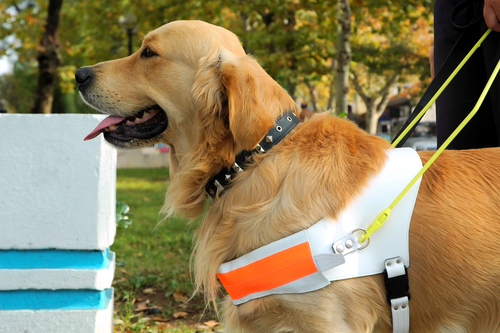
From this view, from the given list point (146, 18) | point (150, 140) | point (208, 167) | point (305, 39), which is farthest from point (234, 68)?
point (146, 18)

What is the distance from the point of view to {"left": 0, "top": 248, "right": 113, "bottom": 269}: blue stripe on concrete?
2805mm

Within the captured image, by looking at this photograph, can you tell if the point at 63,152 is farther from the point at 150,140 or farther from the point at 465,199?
the point at 465,199

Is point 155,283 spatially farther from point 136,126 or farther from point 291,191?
point 291,191

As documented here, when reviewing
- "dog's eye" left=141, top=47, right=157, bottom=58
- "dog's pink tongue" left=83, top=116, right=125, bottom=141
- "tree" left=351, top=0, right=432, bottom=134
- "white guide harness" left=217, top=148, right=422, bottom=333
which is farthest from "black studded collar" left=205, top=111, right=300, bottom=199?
"tree" left=351, top=0, right=432, bottom=134

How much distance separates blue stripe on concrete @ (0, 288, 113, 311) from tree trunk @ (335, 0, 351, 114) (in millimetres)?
6391

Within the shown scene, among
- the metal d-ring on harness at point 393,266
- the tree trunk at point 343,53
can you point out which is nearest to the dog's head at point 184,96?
the metal d-ring on harness at point 393,266

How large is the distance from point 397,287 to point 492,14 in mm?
1442

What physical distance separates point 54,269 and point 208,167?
1292 mm

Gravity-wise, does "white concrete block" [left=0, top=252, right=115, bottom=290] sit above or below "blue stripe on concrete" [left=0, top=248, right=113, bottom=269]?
below

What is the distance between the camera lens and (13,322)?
2.83 meters

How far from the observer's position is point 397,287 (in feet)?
6.08

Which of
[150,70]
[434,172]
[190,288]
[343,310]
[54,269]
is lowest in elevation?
[190,288]

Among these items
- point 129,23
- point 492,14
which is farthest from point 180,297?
point 129,23

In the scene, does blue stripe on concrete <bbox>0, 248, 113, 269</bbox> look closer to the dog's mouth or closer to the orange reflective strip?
the dog's mouth
